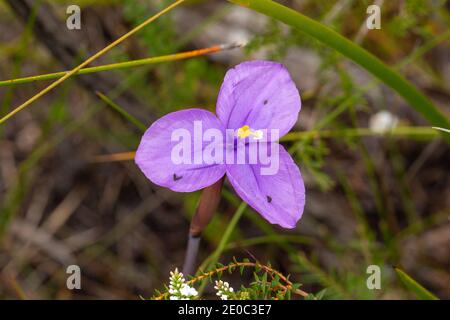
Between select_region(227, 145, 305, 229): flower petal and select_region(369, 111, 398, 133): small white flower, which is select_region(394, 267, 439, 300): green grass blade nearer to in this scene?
select_region(227, 145, 305, 229): flower petal

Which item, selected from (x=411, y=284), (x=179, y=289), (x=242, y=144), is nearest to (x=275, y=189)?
(x=242, y=144)

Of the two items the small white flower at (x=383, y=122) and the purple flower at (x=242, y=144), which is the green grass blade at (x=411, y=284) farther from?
the small white flower at (x=383, y=122)

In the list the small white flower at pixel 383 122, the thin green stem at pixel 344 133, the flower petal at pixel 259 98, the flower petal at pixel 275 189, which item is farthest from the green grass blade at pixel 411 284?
the small white flower at pixel 383 122

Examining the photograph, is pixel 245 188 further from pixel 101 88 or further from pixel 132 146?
pixel 132 146

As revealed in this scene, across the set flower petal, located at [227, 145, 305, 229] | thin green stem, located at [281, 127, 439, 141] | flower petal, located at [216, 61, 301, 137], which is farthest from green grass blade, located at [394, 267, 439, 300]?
thin green stem, located at [281, 127, 439, 141]

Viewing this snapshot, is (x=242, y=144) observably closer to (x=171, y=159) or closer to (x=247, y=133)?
(x=247, y=133)
